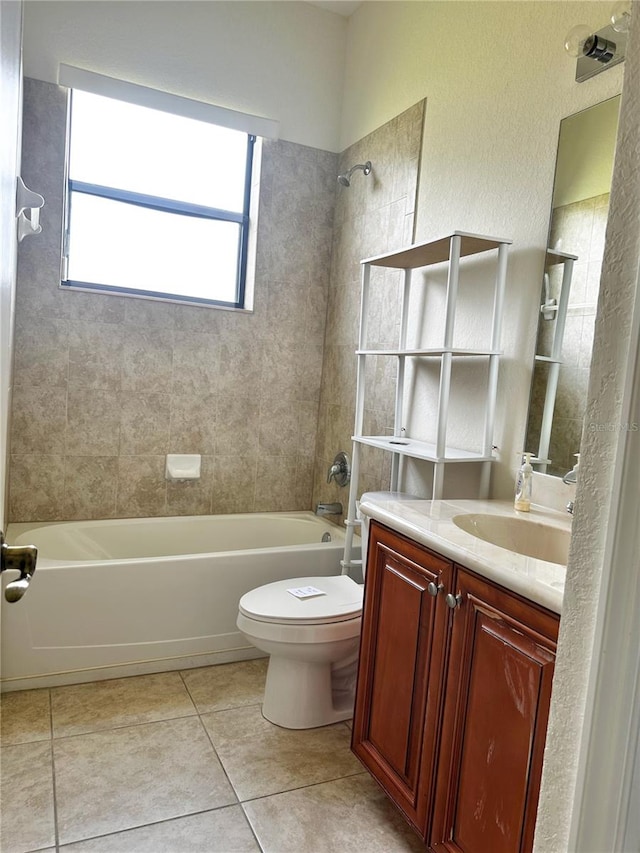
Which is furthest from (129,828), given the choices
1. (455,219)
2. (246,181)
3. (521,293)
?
(246,181)

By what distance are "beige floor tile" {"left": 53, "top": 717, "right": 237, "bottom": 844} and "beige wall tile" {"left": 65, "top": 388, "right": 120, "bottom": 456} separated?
1.37 m

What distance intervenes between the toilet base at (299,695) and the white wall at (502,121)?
0.93 m

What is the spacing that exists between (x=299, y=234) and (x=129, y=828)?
278 cm

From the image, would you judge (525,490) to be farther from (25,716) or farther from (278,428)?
(25,716)

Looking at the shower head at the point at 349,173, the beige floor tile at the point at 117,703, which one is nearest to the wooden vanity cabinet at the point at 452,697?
the beige floor tile at the point at 117,703

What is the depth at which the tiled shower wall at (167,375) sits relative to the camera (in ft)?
9.23

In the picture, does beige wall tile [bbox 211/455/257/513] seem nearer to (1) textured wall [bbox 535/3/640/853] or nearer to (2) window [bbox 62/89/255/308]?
(2) window [bbox 62/89/255/308]

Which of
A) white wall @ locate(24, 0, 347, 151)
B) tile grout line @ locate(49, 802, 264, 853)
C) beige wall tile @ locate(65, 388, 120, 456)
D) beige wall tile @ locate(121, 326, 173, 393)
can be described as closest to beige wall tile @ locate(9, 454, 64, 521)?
beige wall tile @ locate(65, 388, 120, 456)

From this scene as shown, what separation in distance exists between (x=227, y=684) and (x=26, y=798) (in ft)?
2.81

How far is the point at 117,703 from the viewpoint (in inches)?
87.9

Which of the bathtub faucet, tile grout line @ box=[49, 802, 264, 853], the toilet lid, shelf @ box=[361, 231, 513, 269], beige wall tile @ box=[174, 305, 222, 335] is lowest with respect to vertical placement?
tile grout line @ box=[49, 802, 264, 853]

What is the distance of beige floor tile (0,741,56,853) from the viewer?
155cm

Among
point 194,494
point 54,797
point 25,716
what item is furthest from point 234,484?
point 54,797

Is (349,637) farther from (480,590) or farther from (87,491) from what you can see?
(87,491)
